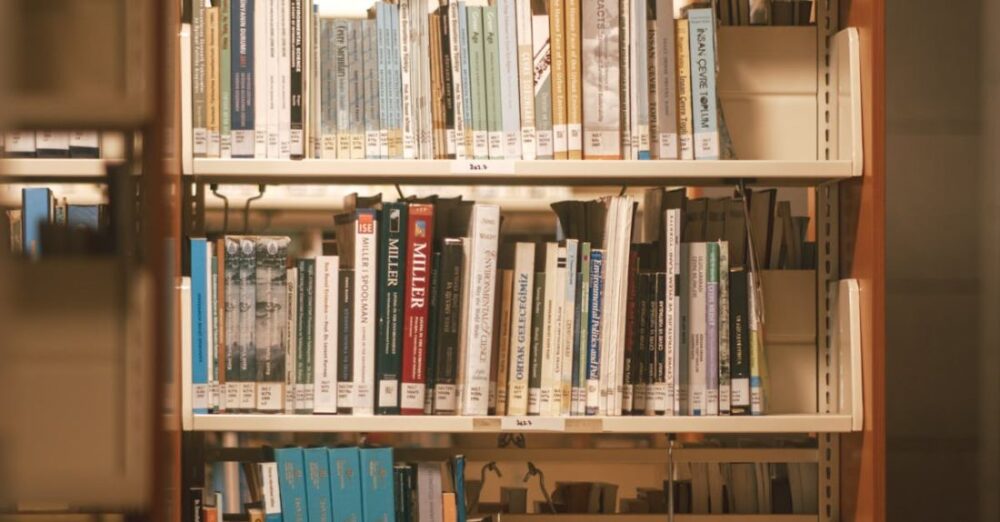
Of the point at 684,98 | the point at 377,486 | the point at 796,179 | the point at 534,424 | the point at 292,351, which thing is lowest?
the point at 377,486

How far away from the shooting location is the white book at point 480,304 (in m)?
1.65

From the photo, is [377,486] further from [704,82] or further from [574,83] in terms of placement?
[704,82]

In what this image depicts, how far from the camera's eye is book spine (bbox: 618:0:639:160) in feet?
5.52

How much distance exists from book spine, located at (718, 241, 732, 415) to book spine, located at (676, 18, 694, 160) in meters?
0.16

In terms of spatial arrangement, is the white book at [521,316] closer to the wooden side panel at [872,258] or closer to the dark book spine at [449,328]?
the dark book spine at [449,328]

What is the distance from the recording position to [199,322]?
5.41ft

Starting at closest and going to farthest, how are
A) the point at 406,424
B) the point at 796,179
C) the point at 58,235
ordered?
the point at 58,235 → the point at 406,424 → the point at 796,179

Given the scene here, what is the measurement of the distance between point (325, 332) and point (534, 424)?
1.15 ft

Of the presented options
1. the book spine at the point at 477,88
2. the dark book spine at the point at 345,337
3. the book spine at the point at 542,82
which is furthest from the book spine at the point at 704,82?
the dark book spine at the point at 345,337

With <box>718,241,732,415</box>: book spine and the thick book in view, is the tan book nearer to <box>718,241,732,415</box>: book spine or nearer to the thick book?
the thick book

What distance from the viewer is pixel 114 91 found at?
28cm

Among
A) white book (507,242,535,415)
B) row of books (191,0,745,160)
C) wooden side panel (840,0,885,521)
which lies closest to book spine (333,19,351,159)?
row of books (191,0,745,160)

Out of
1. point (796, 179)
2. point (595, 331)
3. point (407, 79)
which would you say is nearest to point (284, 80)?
point (407, 79)

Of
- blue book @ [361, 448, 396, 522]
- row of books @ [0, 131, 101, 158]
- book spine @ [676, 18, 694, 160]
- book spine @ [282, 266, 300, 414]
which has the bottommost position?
blue book @ [361, 448, 396, 522]
